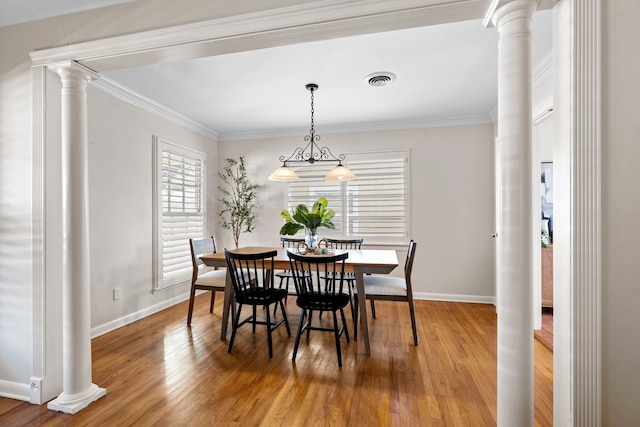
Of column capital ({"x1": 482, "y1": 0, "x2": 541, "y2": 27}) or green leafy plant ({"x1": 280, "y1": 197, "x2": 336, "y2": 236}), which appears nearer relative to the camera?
column capital ({"x1": 482, "y1": 0, "x2": 541, "y2": 27})

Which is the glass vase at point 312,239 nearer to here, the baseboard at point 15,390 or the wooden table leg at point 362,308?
the wooden table leg at point 362,308

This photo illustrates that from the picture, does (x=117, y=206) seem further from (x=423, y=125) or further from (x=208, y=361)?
(x=423, y=125)

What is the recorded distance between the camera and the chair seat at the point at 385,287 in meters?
2.86

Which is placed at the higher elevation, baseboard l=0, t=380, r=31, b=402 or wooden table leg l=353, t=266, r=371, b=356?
wooden table leg l=353, t=266, r=371, b=356

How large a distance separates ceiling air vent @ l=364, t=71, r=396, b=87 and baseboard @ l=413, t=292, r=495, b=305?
9.36ft

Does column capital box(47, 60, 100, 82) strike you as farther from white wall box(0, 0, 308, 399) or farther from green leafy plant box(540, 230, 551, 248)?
green leafy plant box(540, 230, 551, 248)

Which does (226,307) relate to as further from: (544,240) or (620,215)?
(544,240)

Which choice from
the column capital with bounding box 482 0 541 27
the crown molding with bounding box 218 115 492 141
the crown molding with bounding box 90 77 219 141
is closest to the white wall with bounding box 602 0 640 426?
the column capital with bounding box 482 0 541 27

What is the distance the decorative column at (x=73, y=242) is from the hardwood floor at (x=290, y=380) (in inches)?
6.3

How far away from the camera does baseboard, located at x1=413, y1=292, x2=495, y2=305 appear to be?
13.7ft

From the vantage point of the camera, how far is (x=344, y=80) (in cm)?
304

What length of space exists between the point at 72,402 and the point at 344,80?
3267 mm

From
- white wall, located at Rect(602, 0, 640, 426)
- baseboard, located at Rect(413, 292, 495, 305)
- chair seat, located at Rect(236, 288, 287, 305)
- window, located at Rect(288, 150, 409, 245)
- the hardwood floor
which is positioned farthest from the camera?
window, located at Rect(288, 150, 409, 245)

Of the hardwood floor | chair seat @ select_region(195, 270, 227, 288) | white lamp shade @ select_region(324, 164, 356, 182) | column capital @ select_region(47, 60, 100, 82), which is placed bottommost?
the hardwood floor
